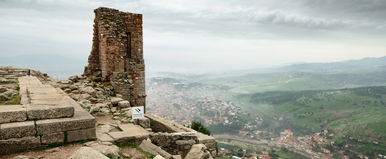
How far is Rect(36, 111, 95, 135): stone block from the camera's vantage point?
5.48m

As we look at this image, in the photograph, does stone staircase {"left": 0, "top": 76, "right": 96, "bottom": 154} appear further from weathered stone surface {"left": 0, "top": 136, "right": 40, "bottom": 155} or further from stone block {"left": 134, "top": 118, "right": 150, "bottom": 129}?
stone block {"left": 134, "top": 118, "right": 150, "bottom": 129}

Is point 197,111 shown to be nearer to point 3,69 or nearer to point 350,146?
point 350,146

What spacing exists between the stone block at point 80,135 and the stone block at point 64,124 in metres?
0.09

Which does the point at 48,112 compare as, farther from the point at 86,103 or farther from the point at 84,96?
the point at 84,96

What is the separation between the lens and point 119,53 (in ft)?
44.1

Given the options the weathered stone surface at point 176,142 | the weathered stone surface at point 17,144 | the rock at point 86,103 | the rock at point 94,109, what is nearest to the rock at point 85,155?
the weathered stone surface at point 17,144

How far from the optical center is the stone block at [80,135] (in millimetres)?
5781

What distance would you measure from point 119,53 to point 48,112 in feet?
26.2

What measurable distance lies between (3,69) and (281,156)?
7366 cm

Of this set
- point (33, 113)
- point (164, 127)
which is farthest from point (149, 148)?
point (164, 127)

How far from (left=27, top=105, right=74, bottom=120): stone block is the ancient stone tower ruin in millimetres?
7420

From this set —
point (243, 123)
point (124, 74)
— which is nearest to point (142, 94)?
point (124, 74)

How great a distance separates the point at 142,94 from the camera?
48.1 feet

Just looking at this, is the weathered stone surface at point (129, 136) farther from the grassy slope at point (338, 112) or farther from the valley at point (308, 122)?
the grassy slope at point (338, 112)
